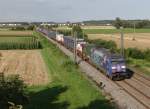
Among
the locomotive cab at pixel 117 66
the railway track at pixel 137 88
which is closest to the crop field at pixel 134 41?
the railway track at pixel 137 88

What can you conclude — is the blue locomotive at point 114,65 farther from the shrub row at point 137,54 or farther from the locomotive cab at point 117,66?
the shrub row at point 137,54

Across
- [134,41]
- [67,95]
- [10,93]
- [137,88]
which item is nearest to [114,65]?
[137,88]

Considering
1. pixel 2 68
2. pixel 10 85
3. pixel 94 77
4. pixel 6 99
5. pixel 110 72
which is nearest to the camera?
pixel 6 99

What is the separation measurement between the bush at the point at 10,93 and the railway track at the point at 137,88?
10030mm

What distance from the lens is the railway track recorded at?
2977 cm

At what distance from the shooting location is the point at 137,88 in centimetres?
3522

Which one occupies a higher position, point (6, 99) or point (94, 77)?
point (6, 99)

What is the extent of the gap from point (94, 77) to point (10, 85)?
71.0 ft

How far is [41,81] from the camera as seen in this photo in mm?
40250

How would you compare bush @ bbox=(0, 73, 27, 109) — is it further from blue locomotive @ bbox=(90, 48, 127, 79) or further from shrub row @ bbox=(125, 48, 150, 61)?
shrub row @ bbox=(125, 48, 150, 61)

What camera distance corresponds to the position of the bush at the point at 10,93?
1858 centimetres

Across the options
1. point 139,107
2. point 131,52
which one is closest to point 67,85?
point 139,107

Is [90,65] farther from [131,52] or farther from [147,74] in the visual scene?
[131,52]

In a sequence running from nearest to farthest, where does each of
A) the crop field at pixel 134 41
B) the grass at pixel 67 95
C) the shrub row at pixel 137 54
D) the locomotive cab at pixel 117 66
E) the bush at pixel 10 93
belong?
the bush at pixel 10 93
the grass at pixel 67 95
the locomotive cab at pixel 117 66
the shrub row at pixel 137 54
the crop field at pixel 134 41
